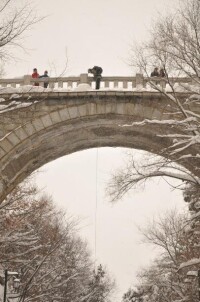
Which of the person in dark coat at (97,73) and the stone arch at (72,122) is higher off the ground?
the person in dark coat at (97,73)

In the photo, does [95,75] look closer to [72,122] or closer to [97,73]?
[97,73]

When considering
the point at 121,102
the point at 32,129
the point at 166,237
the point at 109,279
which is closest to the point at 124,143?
the point at 121,102

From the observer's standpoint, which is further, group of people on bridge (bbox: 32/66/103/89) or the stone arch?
the stone arch

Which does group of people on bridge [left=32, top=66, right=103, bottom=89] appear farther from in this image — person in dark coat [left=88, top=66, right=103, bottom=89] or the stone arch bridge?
the stone arch bridge

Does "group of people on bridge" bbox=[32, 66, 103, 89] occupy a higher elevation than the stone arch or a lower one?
higher

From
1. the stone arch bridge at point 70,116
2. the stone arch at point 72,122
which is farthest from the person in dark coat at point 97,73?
the stone arch at point 72,122

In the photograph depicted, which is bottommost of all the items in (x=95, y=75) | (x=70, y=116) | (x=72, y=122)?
(x=72, y=122)

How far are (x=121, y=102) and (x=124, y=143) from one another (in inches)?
119

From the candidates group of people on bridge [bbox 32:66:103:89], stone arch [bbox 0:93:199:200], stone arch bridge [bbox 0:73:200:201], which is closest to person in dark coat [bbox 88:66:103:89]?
group of people on bridge [bbox 32:66:103:89]

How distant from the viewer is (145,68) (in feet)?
37.2

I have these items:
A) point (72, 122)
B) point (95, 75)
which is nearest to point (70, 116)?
point (72, 122)

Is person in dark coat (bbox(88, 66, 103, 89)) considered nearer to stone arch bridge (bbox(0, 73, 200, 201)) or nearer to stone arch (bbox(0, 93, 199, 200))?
stone arch bridge (bbox(0, 73, 200, 201))

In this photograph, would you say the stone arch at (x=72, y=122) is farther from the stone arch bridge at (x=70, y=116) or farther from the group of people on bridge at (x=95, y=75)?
the group of people on bridge at (x=95, y=75)

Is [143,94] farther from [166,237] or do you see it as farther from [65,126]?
[166,237]
